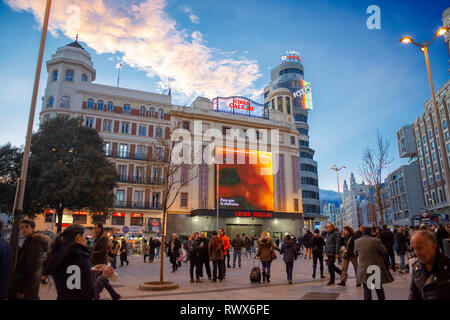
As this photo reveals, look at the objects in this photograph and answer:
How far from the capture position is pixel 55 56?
43875 millimetres

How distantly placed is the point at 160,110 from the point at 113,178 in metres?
21.7

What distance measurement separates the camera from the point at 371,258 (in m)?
6.93

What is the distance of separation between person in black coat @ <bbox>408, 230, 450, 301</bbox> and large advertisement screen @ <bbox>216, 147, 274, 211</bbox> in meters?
42.9

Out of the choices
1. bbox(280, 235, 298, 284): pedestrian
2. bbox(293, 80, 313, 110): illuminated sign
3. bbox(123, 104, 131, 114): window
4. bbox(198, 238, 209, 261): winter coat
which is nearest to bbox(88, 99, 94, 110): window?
bbox(123, 104, 131, 114): window

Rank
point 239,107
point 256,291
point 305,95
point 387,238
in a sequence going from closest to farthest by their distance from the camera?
point 256,291, point 387,238, point 239,107, point 305,95

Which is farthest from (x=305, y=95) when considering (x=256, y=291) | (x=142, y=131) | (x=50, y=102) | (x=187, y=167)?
(x=256, y=291)

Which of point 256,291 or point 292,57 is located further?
point 292,57

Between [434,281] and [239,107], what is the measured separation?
5120 centimetres

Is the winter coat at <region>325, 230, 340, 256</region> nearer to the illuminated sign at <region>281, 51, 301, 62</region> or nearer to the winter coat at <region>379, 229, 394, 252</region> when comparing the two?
the winter coat at <region>379, 229, 394, 252</region>

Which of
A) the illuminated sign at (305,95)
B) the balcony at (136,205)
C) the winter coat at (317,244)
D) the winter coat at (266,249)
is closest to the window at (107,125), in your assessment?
the balcony at (136,205)

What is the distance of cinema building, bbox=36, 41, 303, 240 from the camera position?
139 ft

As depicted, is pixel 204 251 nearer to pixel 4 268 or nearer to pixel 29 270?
pixel 29 270
